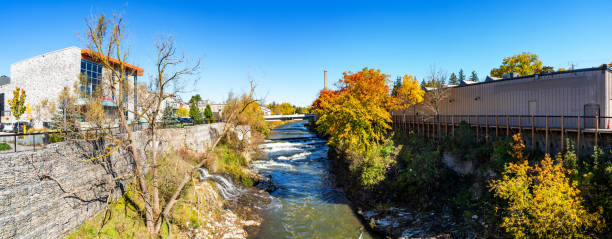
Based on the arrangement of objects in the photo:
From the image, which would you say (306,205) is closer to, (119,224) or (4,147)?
(119,224)

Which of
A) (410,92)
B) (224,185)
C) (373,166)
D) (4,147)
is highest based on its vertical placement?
(410,92)

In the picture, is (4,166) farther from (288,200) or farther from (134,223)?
(288,200)

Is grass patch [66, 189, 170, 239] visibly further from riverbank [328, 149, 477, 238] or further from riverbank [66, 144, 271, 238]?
riverbank [328, 149, 477, 238]

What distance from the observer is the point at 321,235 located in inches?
564

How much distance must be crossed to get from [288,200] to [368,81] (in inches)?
707

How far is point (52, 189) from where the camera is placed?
9.52 meters

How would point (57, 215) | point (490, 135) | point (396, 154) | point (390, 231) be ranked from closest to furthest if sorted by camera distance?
point (57, 215) → point (390, 231) → point (490, 135) → point (396, 154)

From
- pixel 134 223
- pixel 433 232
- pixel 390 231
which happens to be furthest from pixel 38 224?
pixel 433 232

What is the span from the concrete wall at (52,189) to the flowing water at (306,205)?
7.39m

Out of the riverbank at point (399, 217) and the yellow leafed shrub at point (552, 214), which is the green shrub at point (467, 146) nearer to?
the riverbank at point (399, 217)

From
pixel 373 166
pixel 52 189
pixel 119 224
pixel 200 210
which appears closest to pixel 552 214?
pixel 373 166

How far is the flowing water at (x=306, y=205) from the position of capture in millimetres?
14719

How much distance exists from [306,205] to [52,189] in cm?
1252

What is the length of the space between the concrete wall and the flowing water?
291 inches
